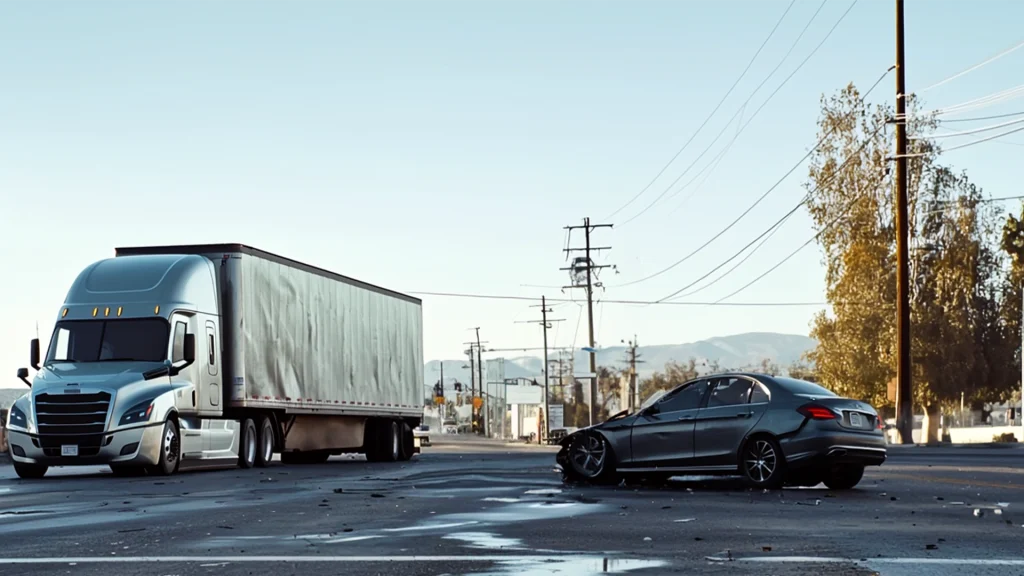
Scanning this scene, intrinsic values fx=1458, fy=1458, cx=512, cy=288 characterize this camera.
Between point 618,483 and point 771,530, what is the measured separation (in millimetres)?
7617

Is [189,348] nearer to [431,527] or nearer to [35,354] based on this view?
[35,354]

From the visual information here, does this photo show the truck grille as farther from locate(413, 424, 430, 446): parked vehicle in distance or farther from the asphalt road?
locate(413, 424, 430, 446): parked vehicle in distance

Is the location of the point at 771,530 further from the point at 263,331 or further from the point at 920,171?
the point at 920,171

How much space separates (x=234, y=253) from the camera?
26.6 m

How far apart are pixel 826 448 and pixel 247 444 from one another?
1365 cm

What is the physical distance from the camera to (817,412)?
659 inches

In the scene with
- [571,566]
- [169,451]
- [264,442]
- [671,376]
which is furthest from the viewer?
[671,376]

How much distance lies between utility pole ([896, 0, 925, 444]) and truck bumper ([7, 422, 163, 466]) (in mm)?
21395

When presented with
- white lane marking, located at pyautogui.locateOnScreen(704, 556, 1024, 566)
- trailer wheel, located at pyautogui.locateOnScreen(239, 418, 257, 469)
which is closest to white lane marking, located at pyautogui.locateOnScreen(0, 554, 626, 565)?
white lane marking, located at pyautogui.locateOnScreen(704, 556, 1024, 566)

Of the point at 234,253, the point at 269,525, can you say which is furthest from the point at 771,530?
the point at 234,253

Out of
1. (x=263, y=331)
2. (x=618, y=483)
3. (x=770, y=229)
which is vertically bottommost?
(x=618, y=483)

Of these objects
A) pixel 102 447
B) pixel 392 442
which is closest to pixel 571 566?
pixel 102 447

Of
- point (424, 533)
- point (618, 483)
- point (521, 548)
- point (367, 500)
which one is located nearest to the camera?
point (521, 548)

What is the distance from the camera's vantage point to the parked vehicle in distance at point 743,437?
658 inches
